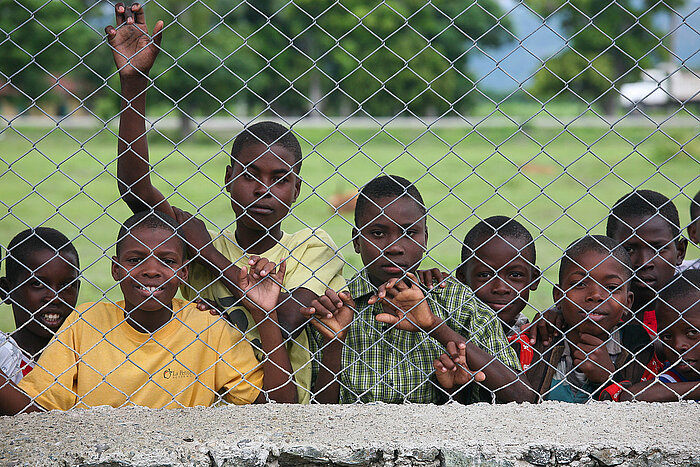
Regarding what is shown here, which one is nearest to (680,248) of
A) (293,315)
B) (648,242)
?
(648,242)

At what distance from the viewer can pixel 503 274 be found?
123 inches

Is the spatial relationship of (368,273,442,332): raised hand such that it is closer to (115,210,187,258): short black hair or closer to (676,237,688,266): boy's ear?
(115,210,187,258): short black hair

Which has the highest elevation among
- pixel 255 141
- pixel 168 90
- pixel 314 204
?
pixel 255 141

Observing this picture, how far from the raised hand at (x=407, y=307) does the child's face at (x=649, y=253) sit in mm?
1046

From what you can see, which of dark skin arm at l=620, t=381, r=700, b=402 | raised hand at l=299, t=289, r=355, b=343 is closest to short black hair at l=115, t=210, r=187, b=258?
raised hand at l=299, t=289, r=355, b=343

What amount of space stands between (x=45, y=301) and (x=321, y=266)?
1089 millimetres

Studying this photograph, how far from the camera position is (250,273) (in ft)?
8.50

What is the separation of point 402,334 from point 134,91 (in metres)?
1.28

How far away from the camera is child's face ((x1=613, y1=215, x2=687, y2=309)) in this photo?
3170mm

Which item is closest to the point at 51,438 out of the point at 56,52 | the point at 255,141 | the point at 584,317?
the point at 255,141

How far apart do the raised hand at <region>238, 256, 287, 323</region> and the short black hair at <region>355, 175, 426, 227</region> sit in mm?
469

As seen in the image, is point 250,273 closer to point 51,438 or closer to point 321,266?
point 321,266

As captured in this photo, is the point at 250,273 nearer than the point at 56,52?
Yes

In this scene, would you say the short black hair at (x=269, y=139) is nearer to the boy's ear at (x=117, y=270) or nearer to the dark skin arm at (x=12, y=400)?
the boy's ear at (x=117, y=270)
